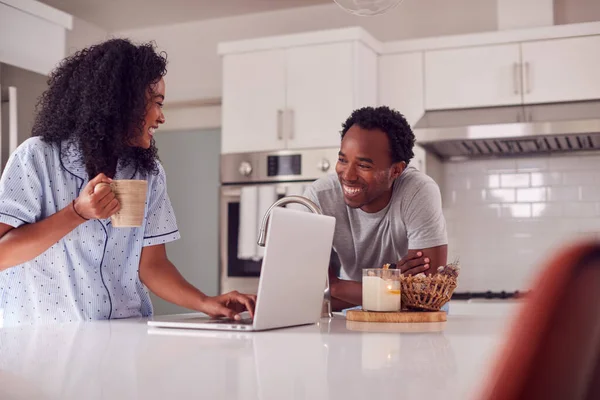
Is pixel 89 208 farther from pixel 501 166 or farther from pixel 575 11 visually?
Result: pixel 575 11

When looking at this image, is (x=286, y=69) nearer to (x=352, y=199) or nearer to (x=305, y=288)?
(x=352, y=199)

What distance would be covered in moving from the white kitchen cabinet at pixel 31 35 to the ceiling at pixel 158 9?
4.10ft

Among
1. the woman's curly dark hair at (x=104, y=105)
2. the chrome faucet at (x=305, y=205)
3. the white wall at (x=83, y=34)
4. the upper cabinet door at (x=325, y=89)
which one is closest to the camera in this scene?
the chrome faucet at (x=305, y=205)

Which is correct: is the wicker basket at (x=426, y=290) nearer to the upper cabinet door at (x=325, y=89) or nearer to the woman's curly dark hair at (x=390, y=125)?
the woman's curly dark hair at (x=390, y=125)

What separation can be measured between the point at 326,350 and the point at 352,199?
1.08 metres

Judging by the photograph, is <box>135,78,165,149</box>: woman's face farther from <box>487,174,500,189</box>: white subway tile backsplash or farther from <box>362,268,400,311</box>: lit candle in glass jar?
<box>487,174,500,189</box>: white subway tile backsplash

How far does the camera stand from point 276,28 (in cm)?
483

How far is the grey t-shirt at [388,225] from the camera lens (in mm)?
2129

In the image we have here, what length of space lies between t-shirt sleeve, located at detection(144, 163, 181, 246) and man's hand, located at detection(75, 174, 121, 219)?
379 millimetres

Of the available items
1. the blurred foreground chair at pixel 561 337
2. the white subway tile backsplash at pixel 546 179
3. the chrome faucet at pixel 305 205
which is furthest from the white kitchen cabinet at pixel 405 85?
the blurred foreground chair at pixel 561 337

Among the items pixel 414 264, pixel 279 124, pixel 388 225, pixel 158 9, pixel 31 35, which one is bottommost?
pixel 414 264

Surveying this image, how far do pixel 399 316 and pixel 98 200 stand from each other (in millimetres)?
712

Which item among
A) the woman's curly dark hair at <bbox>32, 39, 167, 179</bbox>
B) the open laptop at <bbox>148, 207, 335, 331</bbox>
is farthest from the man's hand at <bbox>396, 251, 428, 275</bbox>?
the woman's curly dark hair at <bbox>32, 39, 167, 179</bbox>

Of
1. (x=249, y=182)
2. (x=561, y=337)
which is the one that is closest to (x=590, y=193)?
(x=249, y=182)
